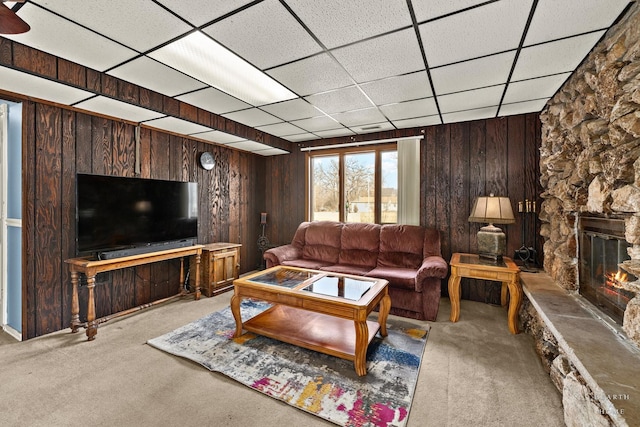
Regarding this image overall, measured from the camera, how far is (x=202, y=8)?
63.6 inches

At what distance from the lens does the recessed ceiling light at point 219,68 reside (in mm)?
2010

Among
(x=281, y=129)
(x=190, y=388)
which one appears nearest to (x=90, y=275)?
(x=190, y=388)

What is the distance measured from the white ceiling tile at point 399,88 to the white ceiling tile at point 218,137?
6.78ft

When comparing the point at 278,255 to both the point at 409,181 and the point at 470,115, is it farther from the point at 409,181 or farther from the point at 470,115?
the point at 470,115

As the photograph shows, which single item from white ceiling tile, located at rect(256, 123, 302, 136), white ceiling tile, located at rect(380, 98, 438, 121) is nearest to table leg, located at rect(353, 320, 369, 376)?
white ceiling tile, located at rect(380, 98, 438, 121)

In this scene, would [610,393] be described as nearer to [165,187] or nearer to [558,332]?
[558,332]

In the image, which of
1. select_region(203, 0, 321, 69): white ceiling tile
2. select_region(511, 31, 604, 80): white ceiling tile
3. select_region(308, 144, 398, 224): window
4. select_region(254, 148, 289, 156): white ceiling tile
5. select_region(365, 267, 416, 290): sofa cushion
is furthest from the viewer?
select_region(254, 148, 289, 156): white ceiling tile

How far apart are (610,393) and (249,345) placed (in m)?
2.35

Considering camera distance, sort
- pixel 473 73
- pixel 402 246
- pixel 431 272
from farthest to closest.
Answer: pixel 402 246 < pixel 431 272 < pixel 473 73

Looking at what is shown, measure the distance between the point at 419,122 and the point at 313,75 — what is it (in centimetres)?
201

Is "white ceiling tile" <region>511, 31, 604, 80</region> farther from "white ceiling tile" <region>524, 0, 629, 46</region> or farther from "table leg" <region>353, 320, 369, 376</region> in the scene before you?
"table leg" <region>353, 320, 369, 376</region>

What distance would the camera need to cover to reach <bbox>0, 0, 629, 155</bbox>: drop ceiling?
1.63 metres

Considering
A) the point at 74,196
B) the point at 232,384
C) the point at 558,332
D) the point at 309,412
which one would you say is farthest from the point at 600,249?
the point at 74,196

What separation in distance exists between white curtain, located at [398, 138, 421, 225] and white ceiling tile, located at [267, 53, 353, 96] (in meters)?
1.83
